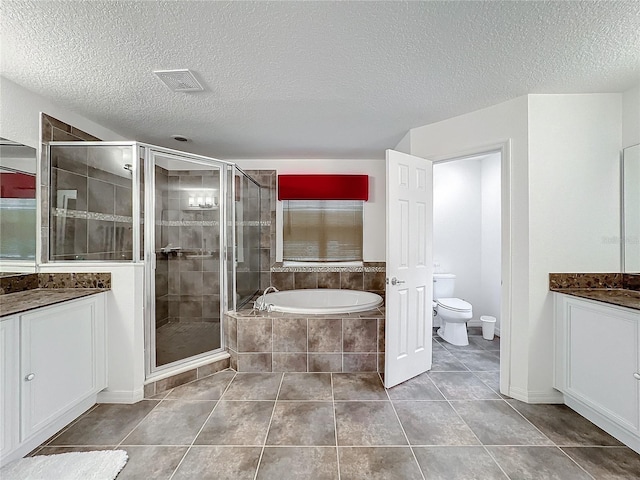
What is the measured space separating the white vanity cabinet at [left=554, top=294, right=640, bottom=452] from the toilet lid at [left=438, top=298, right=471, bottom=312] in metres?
1.04

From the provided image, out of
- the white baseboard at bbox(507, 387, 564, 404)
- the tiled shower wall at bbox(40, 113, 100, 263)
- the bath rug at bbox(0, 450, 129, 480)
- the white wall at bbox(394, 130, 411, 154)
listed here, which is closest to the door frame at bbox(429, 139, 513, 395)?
the white baseboard at bbox(507, 387, 564, 404)

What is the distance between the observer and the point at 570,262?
79.0 inches

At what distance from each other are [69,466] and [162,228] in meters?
1.63

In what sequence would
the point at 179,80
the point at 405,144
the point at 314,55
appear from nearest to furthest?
the point at 314,55 < the point at 179,80 < the point at 405,144

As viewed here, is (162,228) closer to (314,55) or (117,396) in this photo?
(117,396)

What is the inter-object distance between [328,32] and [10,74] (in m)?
2.12

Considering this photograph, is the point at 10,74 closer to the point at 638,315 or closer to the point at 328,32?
the point at 328,32

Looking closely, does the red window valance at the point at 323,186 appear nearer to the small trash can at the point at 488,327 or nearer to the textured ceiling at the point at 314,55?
the textured ceiling at the point at 314,55

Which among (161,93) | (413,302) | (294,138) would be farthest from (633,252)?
(161,93)

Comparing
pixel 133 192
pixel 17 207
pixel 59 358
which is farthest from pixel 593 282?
pixel 17 207

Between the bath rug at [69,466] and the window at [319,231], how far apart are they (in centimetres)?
253

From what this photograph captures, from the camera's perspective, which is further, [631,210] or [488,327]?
[488,327]

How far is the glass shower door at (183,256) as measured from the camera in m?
2.25

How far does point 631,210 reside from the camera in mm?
1959
